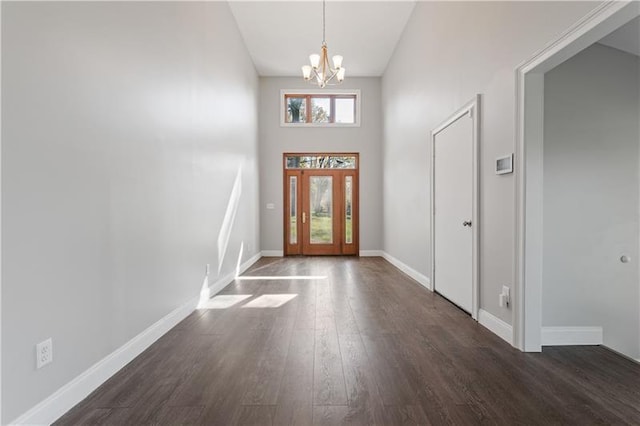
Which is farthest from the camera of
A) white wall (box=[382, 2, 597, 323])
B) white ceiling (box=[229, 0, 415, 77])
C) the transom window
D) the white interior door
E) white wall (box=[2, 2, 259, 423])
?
the transom window

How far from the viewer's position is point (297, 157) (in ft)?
26.3

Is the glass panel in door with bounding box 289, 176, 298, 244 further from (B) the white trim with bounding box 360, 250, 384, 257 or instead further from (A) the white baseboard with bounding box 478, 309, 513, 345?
(A) the white baseboard with bounding box 478, 309, 513, 345

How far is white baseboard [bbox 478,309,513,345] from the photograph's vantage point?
2660 millimetres

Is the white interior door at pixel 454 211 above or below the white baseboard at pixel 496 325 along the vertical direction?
above

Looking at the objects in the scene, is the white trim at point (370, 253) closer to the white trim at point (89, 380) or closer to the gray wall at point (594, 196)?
the gray wall at point (594, 196)

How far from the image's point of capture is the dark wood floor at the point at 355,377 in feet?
5.71

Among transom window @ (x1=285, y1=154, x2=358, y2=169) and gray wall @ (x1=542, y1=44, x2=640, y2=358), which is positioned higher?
transom window @ (x1=285, y1=154, x2=358, y2=169)

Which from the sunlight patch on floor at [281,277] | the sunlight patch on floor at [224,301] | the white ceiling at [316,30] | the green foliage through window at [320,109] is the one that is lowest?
the sunlight patch on floor at [281,277]

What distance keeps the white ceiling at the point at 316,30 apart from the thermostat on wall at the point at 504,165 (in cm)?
356

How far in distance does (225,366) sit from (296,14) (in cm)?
507

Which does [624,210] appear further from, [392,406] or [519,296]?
[392,406]

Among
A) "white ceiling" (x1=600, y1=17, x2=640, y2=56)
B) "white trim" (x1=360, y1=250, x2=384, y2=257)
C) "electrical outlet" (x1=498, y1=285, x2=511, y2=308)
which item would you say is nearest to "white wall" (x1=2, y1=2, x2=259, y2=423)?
"electrical outlet" (x1=498, y1=285, x2=511, y2=308)

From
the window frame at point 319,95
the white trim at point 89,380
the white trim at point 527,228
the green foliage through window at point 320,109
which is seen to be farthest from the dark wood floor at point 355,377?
the green foliage through window at point 320,109

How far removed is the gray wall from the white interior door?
0.75 meters
